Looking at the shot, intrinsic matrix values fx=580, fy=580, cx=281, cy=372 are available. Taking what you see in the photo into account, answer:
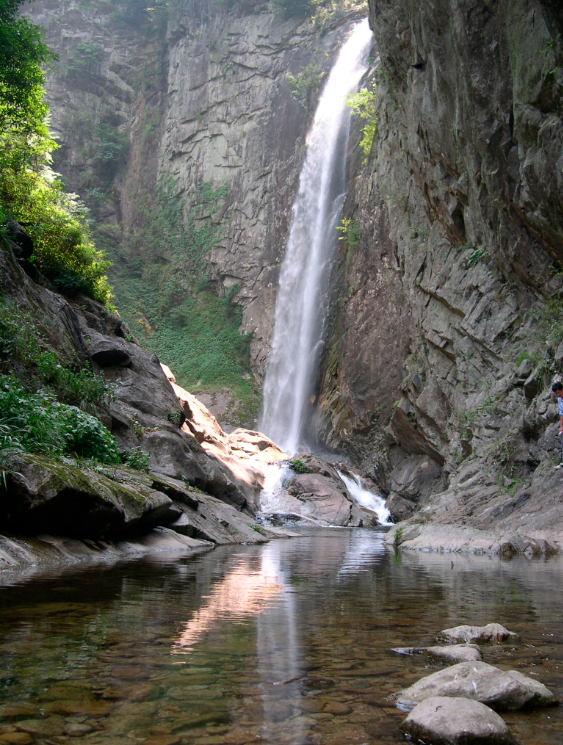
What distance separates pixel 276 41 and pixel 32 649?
4269 cm

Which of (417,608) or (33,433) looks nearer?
(417,608)

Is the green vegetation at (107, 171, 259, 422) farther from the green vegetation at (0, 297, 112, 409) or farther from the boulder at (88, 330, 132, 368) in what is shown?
the green vegetation at (0, 297, 112, 409)

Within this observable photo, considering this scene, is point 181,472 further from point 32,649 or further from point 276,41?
point 276,41

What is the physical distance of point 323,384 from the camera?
28234mm

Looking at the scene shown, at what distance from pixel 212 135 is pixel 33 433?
36.7m

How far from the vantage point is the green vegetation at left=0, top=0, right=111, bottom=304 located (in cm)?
1294

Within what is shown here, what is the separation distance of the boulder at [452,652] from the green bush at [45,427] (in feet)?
15.2

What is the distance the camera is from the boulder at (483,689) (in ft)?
6.65

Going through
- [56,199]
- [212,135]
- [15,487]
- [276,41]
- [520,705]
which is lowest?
[520,705]

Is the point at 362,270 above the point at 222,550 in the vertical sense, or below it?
above

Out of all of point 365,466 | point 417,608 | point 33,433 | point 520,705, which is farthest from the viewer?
point 365,466

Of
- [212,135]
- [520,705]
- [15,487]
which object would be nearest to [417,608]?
[520,705]

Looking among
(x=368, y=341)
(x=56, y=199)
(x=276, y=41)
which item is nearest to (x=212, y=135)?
(x=276, y=41)

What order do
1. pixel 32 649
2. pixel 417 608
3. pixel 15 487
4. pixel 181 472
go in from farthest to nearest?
pixel 181 472 → pixel 15 487 → pixel 417 608 → pixel 32 649
